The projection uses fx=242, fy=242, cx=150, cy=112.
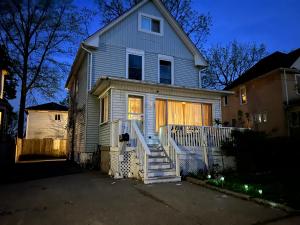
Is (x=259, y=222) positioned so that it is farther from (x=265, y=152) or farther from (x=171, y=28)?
(x=171, y=28)

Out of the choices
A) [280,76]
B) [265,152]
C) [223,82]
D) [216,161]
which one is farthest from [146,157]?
[223,82]

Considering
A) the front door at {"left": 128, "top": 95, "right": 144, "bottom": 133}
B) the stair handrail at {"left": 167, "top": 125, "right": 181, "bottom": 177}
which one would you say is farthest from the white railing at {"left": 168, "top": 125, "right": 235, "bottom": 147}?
the front door at {"left": 128, "top": 95, "right": 144, "bottom": 133}

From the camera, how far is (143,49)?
48.2 ft

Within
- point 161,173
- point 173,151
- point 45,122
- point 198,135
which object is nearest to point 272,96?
point 198,135

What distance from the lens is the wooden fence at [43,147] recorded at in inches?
834

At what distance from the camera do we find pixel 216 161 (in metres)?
10.3

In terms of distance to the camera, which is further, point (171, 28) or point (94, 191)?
point (171, 28)

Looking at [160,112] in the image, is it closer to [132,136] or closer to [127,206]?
[132,136]

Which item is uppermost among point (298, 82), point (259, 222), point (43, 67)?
point (43, 67)

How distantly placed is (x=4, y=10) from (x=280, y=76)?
22.6m

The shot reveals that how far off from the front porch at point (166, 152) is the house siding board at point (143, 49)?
4.87 meters

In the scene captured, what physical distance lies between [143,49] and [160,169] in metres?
8.43

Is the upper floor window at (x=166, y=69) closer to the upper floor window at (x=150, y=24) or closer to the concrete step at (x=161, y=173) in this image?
the upper floor window at (x=150, y=24)

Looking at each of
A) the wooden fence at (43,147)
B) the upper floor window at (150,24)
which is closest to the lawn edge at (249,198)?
the upper floor window at (150,24)
